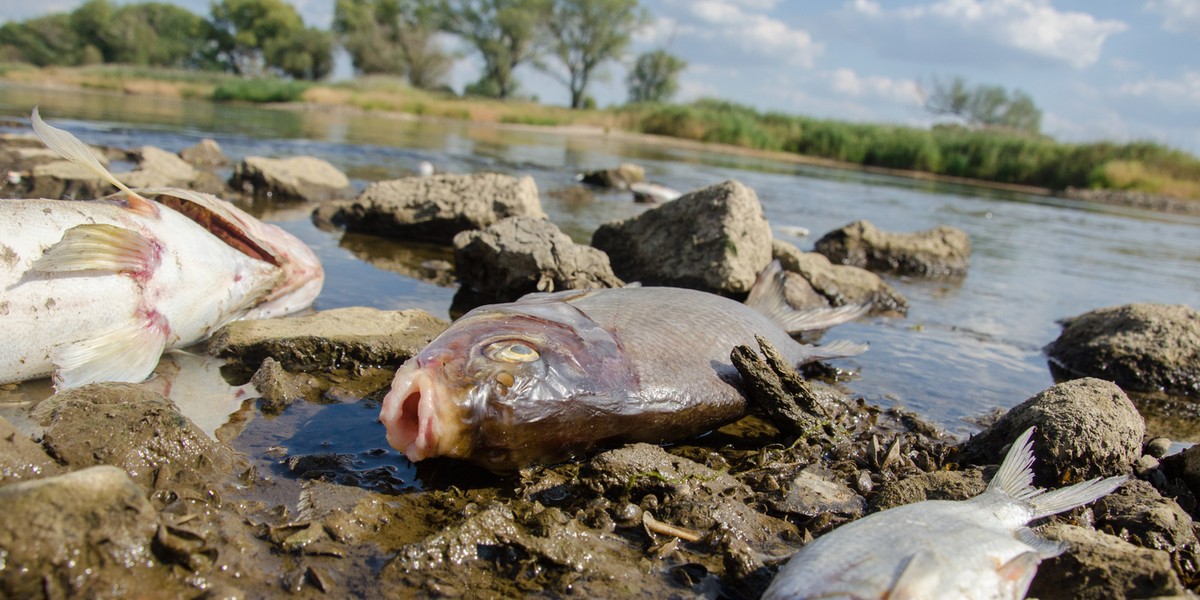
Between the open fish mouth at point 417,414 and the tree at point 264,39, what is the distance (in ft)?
274

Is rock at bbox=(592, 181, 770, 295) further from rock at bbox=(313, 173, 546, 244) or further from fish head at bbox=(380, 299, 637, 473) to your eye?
fish head at bbox=(380, 299, 637, 473)

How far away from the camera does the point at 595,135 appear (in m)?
50.8

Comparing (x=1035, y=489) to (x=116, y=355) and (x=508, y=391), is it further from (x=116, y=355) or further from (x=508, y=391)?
(x=116, y=355)

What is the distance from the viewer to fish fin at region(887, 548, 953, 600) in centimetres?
234

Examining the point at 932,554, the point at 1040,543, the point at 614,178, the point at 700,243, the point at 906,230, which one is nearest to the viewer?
the point at 932,554

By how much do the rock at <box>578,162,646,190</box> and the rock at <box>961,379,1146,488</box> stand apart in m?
13.9

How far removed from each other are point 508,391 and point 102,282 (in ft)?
7.30

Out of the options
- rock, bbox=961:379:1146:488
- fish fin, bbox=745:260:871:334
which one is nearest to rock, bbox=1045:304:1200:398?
fish fin, bbox=745:260:871:334

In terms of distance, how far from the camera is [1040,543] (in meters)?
2.95

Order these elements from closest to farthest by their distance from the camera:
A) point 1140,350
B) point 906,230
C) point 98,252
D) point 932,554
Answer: point 932,554, point 98,252, point 1140,350, point 906,230

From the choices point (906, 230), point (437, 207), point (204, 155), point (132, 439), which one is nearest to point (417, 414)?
point (132, 439)

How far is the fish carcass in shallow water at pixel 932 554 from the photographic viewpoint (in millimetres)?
2404

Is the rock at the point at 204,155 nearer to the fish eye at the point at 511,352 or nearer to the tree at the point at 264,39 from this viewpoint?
the fish eye at the point at 511,352

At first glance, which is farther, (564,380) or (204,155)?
(204,155)
